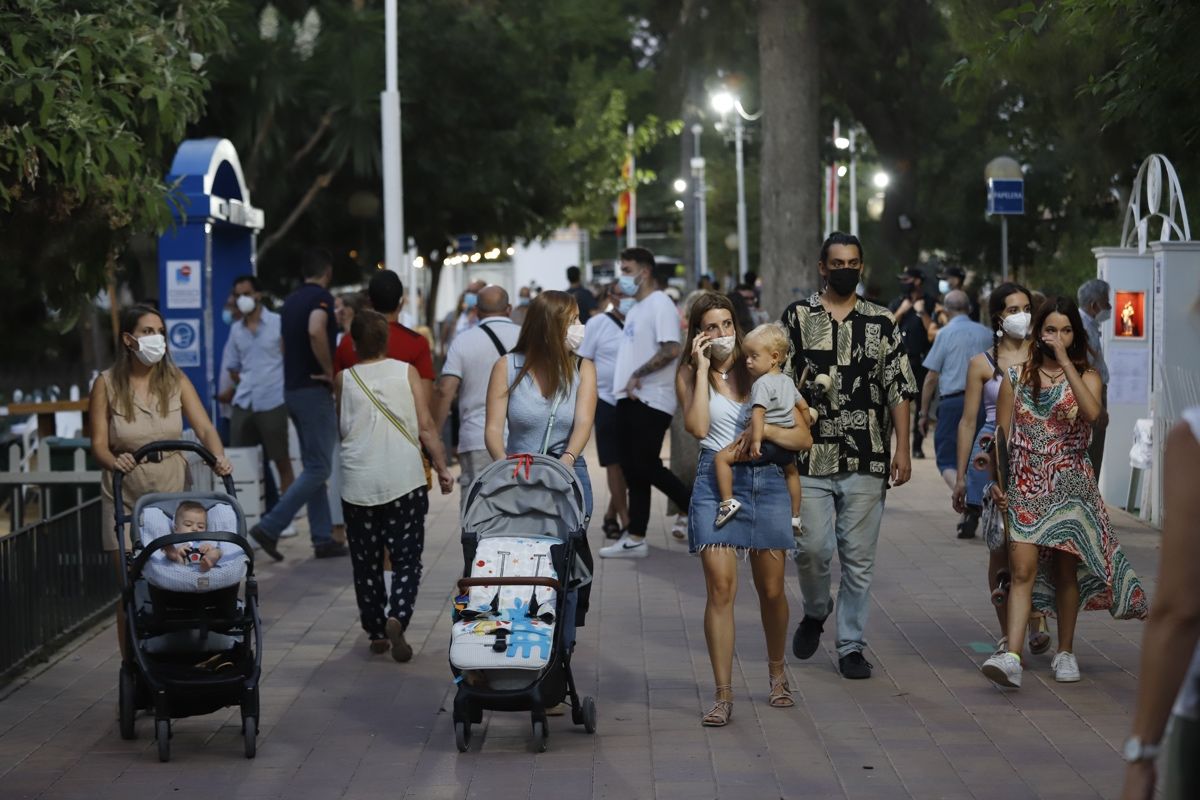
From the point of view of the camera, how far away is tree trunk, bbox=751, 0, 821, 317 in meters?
18.4

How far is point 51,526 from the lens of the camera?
9406 millimetres

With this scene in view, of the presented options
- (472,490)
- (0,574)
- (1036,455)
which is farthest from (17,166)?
(1036,455)

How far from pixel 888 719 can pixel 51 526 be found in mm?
4460

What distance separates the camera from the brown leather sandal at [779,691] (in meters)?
7.66

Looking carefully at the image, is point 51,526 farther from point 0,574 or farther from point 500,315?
point 500,315

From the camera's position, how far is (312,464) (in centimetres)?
1230

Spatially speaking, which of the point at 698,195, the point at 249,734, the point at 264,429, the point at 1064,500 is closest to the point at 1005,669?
the point at 1064,500

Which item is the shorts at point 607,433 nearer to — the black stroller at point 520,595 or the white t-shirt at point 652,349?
the white t-shirt at point 652,349

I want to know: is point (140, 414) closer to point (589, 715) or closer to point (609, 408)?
point (589, 715)

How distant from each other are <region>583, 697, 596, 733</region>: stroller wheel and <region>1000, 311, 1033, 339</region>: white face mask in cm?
382

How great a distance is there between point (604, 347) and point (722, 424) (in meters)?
5.95

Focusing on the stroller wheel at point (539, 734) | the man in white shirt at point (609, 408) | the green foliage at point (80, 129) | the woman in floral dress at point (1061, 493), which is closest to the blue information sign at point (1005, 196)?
the man in white shirt at point (609, 408)

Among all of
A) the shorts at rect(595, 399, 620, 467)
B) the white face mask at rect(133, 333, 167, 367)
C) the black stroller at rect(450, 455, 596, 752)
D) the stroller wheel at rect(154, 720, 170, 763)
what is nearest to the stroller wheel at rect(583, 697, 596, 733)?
the black stroller at rect(450, 455, 596, 752)

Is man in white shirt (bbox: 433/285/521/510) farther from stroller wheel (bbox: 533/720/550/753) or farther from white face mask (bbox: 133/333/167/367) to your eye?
stroller wheel (bbox: 533/720/550/753)
